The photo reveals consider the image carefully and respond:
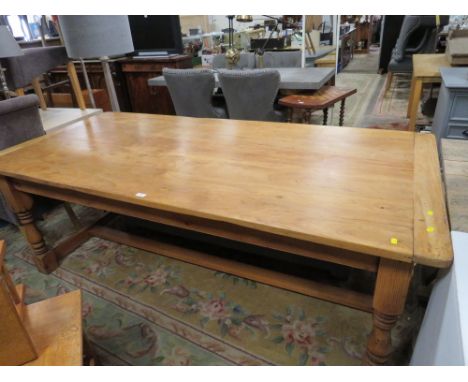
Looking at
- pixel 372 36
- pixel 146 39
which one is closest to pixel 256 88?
pixel 146 39

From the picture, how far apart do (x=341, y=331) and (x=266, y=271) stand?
15.6 inches

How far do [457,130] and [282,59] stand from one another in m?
2.35

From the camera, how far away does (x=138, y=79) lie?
174 inches

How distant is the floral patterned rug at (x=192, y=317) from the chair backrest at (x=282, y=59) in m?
2.90

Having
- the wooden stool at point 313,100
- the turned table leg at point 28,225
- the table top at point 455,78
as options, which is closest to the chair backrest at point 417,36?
the wooden stool at point 313,100

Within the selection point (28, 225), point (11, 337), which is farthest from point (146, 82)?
point (11, 337)

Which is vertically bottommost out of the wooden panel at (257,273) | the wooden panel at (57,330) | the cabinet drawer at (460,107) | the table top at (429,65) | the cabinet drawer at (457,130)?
the wooden panel at (257,273)

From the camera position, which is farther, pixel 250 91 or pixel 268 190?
pixel 250 91

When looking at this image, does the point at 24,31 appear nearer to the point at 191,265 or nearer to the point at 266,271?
the point at 191,265

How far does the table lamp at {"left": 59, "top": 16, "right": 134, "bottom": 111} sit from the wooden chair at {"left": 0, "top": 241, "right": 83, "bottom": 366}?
5.81 ft

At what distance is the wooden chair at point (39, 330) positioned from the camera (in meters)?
0.78

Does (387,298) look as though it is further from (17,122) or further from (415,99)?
(415,99)

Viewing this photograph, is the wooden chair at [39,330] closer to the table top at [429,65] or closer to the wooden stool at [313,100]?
the wooden stool at [313,100]

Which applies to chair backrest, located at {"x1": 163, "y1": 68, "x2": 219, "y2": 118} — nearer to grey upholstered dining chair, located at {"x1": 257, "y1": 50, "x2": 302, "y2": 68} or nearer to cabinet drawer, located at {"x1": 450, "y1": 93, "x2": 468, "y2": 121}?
grey upholstered dining chair, located at {"x1": 257, "y1": 50, "x2": 302, "y2": 68}
